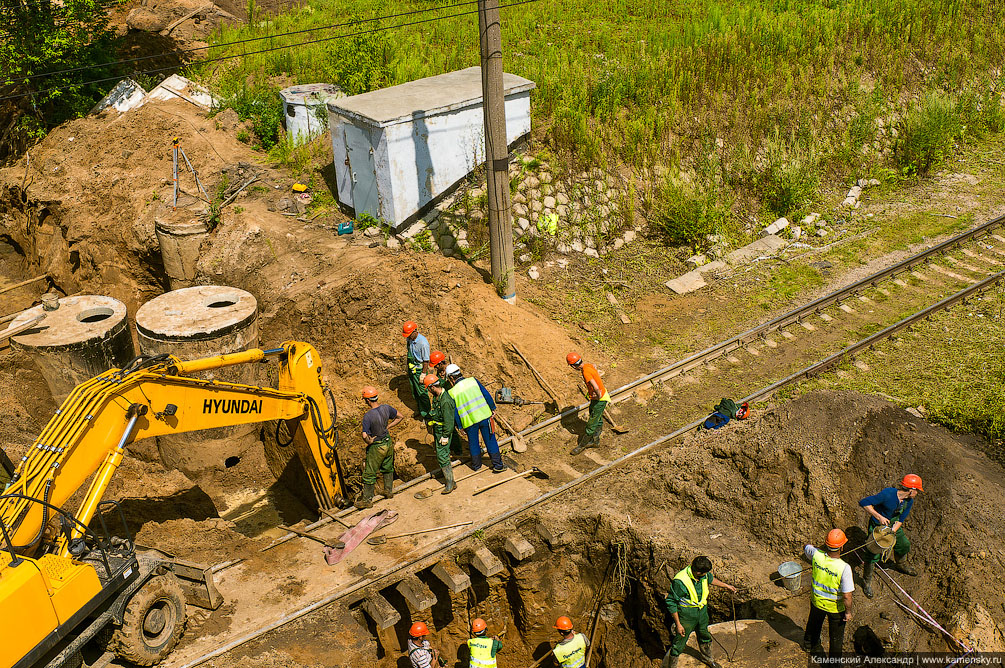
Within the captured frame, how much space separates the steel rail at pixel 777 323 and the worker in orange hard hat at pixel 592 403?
2.22 feet

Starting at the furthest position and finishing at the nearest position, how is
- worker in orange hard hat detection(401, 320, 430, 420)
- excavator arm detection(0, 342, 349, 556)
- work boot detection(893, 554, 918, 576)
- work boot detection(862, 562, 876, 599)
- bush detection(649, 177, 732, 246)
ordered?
bush detection(649, 177, 732, 246), worker in orange hard hat detection(401, 320, 430, 420), work boot detection(893, 554, 918, 576), work boot detection(862, 562, 876, 599), excavator arm detection(0, 342, 349, 556)

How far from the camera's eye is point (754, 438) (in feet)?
33.0

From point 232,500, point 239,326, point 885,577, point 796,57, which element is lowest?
point 232,500

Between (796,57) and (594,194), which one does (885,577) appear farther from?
(796,57)

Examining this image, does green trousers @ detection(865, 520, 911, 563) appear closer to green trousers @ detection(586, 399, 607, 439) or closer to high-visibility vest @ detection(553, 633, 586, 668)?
high-visibility vest @ detection(553, 633, 586, 668)

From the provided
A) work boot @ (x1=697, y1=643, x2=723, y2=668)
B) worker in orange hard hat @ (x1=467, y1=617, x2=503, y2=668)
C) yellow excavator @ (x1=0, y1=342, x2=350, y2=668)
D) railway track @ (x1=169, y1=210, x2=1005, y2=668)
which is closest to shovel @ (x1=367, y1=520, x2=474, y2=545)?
railway track @ (x1=169, y1=210, x2=1005, y2=668)

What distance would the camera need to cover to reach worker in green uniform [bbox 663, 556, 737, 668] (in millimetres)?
7617

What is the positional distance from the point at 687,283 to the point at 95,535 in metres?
11.1

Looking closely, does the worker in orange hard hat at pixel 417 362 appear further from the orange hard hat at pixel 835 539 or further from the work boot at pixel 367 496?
the orange hard hat at pixel 835 539

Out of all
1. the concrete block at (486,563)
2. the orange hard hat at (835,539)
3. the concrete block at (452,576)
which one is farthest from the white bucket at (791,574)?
the concrete block at (452,576)

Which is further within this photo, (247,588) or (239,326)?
(239,326)

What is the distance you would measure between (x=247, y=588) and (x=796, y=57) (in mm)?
17225

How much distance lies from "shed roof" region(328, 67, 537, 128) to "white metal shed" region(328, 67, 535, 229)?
2cm

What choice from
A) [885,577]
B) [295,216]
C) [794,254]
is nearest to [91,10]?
[295,216]
